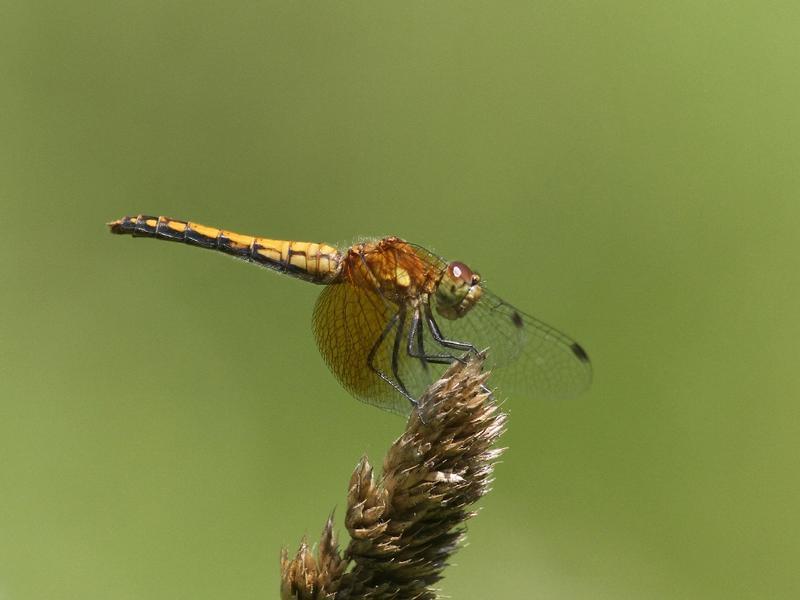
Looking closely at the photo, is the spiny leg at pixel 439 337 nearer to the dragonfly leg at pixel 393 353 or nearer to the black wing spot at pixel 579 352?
the dragonfly leg at pixel 393 353

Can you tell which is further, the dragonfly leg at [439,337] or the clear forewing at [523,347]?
the clear forewing at [523,347]

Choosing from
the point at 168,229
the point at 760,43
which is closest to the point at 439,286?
the point at 168,229

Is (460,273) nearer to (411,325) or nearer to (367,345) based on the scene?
(411,325)

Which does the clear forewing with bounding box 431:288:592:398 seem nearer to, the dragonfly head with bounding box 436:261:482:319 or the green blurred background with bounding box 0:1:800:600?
the dragonfly head with bounding box 436:261:482:319

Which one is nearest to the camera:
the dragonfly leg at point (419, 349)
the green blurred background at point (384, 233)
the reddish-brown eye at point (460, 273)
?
the dragonfly leg at point (419, 349)

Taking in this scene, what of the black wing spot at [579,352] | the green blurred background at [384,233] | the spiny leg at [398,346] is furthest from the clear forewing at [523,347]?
the green blurred background at [384,233]

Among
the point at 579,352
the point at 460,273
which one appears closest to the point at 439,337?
the point at 460,273

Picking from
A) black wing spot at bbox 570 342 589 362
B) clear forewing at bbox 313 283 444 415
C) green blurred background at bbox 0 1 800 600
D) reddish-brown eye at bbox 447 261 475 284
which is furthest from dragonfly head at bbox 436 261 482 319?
green blurred background at bbox 0 1 800 600
